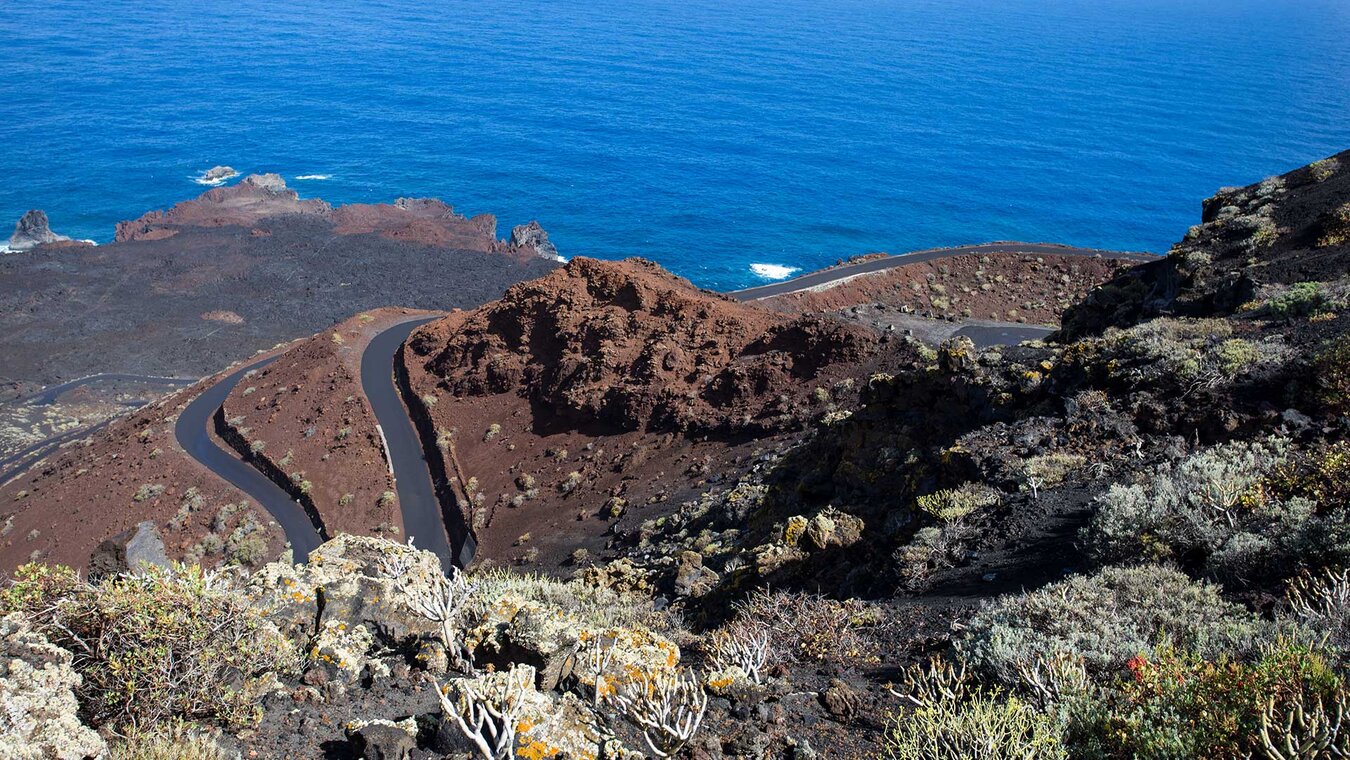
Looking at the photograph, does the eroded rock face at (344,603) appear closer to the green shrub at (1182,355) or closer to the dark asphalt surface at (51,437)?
the green shrub at (1182,355)

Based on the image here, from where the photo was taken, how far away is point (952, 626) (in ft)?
30.9

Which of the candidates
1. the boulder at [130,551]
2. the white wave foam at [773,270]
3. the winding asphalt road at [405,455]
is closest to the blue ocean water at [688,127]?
the white wave foam at [773,270]

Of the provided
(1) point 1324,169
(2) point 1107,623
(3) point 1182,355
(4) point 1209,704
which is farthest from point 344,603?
(1) point 1324,169

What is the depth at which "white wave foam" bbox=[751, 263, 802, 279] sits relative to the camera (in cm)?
7044

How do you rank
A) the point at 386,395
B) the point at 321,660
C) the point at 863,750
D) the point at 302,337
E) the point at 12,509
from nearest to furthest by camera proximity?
the point at 863,750 < the point at 321,660 < the point at 12,509 < the point at 386,395 < the point at 302,337

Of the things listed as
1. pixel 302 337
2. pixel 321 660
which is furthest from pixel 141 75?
pixel 321 660

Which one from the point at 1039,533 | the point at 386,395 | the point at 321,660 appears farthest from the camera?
the point at 386,395

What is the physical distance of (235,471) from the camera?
34.8 m

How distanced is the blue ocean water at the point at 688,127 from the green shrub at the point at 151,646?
2464 inches

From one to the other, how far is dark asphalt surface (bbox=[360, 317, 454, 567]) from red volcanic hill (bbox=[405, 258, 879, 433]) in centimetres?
195

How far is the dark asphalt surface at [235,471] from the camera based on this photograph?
30609 millimetres

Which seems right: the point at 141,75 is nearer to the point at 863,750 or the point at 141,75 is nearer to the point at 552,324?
the point at 552,324

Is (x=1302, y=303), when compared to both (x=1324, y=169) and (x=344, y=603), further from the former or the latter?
(x=344, y=603)

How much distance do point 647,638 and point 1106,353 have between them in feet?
40.2
